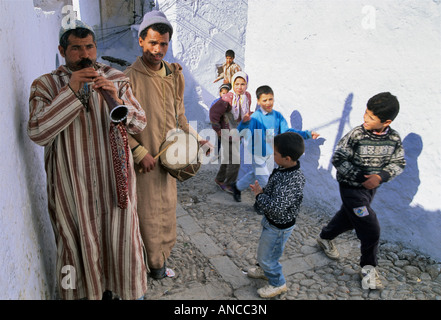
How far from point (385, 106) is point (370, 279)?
5.13ft

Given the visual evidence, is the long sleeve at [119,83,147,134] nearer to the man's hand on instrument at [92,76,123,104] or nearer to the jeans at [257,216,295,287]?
the man's hand on instrument at [92,76,123,104]

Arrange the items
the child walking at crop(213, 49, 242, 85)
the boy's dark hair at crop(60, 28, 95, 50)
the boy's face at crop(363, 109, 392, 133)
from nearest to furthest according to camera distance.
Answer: the boy's dark hair at crop(60, 28, 95, 50)
the boy's face at crop(363, 109, 392, 133)
the child walking at crop(213, 49, 242, 85)

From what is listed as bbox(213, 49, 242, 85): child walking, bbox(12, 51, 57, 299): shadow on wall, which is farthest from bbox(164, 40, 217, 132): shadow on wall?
bbox(12, 51, 57, 299): shadow on wall

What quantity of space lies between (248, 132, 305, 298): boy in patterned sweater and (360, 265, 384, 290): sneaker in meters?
0.90

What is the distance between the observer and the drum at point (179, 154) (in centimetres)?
288

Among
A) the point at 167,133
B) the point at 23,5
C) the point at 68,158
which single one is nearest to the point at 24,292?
the point at 68,158

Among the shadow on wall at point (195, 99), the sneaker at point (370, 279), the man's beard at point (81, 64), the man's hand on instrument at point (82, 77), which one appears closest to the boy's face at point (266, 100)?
the sneaker at point (370, 279)

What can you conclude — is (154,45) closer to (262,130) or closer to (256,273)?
(262,130)

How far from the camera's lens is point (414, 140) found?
3.49 m

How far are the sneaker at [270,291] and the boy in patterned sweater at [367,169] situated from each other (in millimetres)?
783

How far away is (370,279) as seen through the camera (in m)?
3.16

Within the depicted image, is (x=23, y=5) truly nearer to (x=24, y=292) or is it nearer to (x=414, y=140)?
(x=24, y=292)

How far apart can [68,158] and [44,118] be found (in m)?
0.31

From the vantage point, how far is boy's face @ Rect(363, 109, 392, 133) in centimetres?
296
